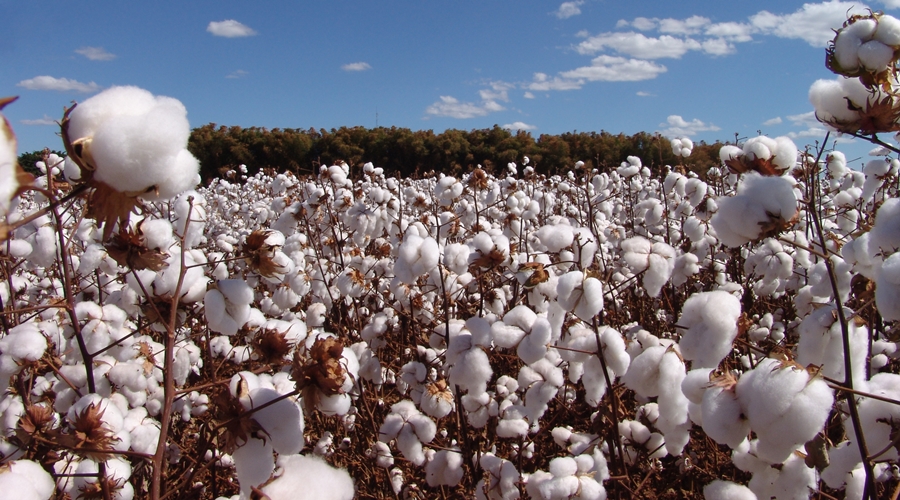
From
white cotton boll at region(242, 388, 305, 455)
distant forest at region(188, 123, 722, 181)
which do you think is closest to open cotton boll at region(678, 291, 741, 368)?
white cotton boll at region(242, 388, 305, 455)

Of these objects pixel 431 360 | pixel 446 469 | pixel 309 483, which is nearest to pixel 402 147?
pixel 431 360

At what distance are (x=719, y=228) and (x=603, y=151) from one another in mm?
15941

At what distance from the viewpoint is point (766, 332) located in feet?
10.6

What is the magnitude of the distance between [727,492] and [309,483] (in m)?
1.21

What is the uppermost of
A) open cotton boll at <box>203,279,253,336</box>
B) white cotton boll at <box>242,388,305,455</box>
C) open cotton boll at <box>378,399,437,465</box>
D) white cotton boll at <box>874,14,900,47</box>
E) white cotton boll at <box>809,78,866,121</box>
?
white cotton boll at <box>874,14,900,47</box>

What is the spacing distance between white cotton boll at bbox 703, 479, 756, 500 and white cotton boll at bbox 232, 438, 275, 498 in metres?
1.16

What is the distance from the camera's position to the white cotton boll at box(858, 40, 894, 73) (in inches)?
50.6

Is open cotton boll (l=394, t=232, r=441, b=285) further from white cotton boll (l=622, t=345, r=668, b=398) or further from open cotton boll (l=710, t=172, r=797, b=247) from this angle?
open cotton boll (l=710, t=172, r=797, b=247)

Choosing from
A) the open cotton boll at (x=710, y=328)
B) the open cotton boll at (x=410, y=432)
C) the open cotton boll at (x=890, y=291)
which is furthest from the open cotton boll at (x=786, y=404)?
the open cotton boll at (x=410, y=432)

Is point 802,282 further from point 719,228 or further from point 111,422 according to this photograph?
point 111,422

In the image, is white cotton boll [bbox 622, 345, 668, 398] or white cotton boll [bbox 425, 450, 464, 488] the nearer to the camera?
white cotton boll [bbox 622, 345, 668, 398]

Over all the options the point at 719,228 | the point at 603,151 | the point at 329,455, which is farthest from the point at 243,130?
the point at 719,228

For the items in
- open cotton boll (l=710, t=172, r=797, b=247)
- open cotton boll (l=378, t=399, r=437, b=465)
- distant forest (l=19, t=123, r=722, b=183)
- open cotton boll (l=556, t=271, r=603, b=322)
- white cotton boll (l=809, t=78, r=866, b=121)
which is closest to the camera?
open cotton boll (l=710, t=172, r=797, b=247)

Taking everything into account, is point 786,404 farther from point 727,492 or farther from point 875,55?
point 875,55
